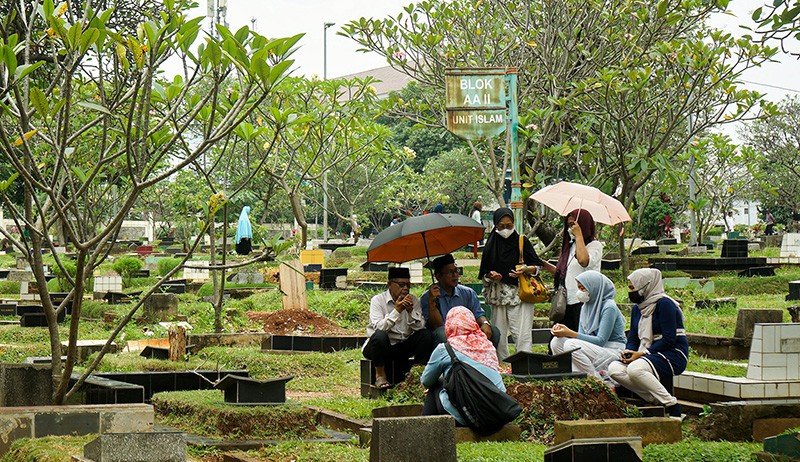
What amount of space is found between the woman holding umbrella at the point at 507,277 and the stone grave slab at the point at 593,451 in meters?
4.61

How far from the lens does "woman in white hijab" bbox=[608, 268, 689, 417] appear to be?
8586 millimetres

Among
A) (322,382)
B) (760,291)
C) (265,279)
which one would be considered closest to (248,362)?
(322,382)

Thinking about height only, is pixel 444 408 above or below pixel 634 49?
below

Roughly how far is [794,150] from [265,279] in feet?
119

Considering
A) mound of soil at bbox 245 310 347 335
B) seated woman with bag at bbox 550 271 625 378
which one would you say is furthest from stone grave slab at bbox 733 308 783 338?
mound of soil at bbox 245 310 347 335

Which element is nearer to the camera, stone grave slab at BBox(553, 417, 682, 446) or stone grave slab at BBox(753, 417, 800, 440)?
stone grave slab at BBox(553, 417, 682, 446)

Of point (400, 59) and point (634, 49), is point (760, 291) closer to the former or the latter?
point (634, 49)

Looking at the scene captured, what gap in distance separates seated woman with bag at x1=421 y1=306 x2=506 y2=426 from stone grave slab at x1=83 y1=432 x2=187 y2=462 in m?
2.25

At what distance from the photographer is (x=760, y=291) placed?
815 inches

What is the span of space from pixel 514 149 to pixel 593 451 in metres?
7.97

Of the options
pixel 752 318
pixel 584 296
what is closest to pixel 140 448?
pixel 584 296

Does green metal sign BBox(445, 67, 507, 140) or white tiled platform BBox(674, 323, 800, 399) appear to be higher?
green metal sign BBox(445, 67, 507, 140)

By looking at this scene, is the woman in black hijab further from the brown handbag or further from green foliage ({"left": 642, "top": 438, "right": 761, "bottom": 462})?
green foliage ({"left": 642, "top": 438, "right": 761, "bottom": 462})

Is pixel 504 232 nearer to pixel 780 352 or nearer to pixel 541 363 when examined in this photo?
pixel 541 363
